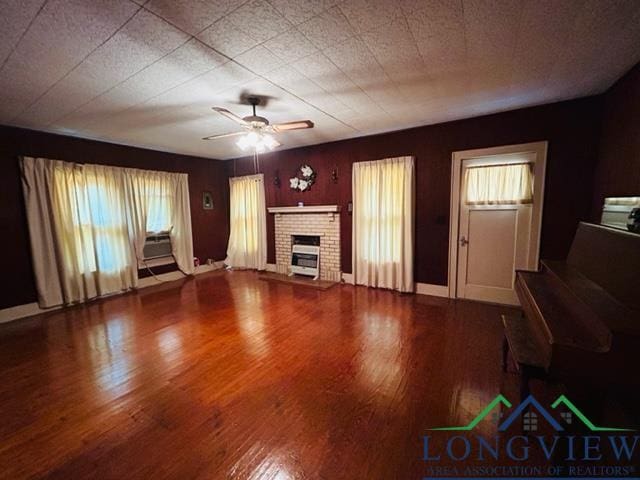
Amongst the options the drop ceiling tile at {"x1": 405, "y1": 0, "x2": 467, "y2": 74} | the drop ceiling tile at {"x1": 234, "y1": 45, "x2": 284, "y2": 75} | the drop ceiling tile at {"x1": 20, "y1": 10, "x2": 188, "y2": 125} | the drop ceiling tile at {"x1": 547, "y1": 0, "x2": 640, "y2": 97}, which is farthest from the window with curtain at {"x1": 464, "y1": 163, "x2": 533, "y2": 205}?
the drop ceiling tile at {"x1": 20, "y1": 10, "x2": 188, "y2": 125}

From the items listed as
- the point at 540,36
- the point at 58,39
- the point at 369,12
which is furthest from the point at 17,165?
the point at 540,36

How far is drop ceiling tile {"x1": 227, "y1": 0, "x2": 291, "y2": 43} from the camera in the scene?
1504mm

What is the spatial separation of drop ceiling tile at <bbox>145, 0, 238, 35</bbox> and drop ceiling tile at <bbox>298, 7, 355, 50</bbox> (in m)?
0.48

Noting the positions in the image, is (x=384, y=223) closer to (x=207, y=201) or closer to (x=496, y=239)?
(x=496, y=239)

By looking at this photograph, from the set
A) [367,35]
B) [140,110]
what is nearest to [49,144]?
[140,110]

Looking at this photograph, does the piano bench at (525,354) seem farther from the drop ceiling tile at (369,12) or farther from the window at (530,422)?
the drop ceiling tile at (369,12)

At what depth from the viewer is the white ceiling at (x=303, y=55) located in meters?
1.55

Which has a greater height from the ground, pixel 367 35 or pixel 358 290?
pixel 367 35

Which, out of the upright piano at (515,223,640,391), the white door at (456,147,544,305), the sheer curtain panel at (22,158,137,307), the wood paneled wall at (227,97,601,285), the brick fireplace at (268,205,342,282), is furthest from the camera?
the brick fireplace at (268,205,342,282)

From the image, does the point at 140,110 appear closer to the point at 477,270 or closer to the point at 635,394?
the point at 635,394

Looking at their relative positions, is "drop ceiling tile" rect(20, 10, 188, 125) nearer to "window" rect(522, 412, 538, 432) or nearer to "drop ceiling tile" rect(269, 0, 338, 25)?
"drop ceiling tile" rect(269, 0, 338, 25)

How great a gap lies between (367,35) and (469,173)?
2.66 m

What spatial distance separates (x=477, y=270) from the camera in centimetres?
374

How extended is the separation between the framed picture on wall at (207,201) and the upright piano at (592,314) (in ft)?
19.4
